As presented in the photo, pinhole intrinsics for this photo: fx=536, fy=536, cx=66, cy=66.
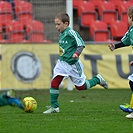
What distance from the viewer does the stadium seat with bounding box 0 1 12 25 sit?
1623 cm

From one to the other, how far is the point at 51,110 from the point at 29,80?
606 cm

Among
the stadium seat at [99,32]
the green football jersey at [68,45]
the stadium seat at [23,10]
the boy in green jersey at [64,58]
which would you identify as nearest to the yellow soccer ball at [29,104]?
the boy in green jersey at [64,58]

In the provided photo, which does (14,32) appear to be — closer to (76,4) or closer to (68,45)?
(76,4)

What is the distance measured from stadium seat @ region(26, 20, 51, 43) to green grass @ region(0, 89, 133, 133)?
3.73m

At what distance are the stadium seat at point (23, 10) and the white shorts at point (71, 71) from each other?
697cm

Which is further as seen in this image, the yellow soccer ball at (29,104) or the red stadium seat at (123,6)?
the red stadium seat at (123,6)

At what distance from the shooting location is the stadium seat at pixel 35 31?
52.7 feet

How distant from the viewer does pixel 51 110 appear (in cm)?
949

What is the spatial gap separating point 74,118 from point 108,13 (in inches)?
399

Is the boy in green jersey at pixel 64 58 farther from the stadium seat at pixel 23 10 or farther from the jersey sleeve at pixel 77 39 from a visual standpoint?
the stadium seat at pixel 23 10

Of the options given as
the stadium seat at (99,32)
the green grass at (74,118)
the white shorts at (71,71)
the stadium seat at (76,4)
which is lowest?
the green grass at (74,118)

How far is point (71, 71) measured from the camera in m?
9.72

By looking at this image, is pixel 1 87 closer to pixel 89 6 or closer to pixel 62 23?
pixel 89 6

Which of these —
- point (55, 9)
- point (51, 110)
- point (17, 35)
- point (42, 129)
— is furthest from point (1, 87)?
point (42, 129)
